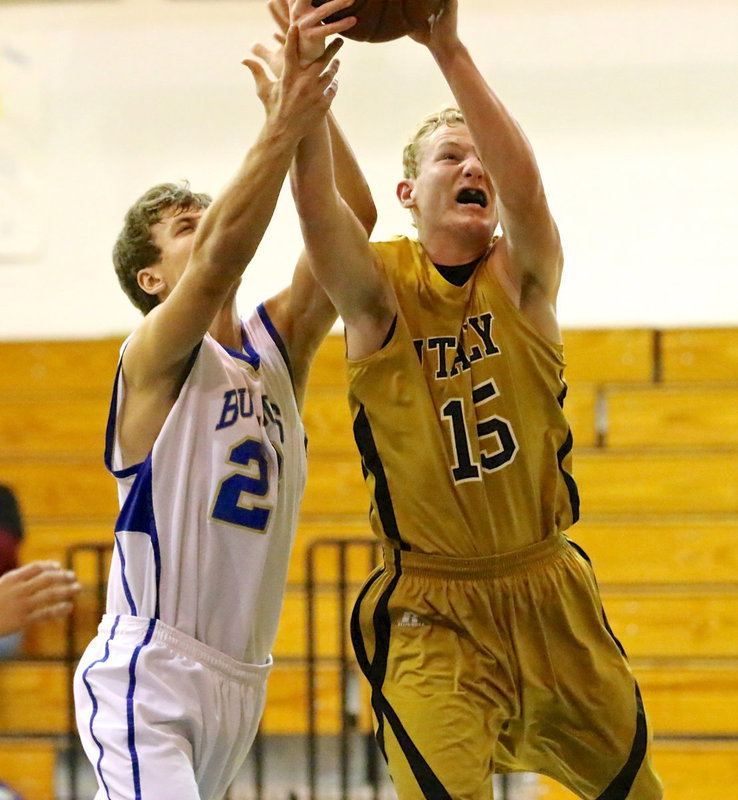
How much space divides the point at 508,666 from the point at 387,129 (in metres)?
5.43

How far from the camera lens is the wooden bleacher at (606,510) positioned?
21.0ft

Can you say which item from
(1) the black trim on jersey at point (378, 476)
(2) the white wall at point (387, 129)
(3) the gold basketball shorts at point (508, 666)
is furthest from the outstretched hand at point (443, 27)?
(2) the white wall at point (387, 129)

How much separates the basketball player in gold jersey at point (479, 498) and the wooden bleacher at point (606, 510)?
3.16m

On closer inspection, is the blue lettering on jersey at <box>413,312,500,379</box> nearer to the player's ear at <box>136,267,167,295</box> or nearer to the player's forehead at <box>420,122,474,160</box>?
the player's forehead at <box>420,122,474,160</box>

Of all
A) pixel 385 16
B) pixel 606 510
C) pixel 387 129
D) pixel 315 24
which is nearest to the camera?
pixel 315 24

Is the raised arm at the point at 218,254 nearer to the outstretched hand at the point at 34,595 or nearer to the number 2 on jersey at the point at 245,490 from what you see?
the number 2 on jersey at the point at 245,490

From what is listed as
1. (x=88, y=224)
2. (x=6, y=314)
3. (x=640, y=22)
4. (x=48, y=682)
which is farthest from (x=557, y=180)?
(x=48, y=682)

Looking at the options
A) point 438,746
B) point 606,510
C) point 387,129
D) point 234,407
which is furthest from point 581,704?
point 387,129

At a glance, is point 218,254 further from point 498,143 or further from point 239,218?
point 498,143

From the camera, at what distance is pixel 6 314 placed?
8.18 metres

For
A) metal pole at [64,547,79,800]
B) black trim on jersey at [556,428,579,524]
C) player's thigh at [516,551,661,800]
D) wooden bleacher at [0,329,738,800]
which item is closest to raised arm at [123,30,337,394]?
black trim on jersey at [556,428,579,524]

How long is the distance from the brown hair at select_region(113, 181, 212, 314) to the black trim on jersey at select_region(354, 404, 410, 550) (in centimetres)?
81

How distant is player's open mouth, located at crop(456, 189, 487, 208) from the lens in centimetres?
334

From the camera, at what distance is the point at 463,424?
322 centimetres
